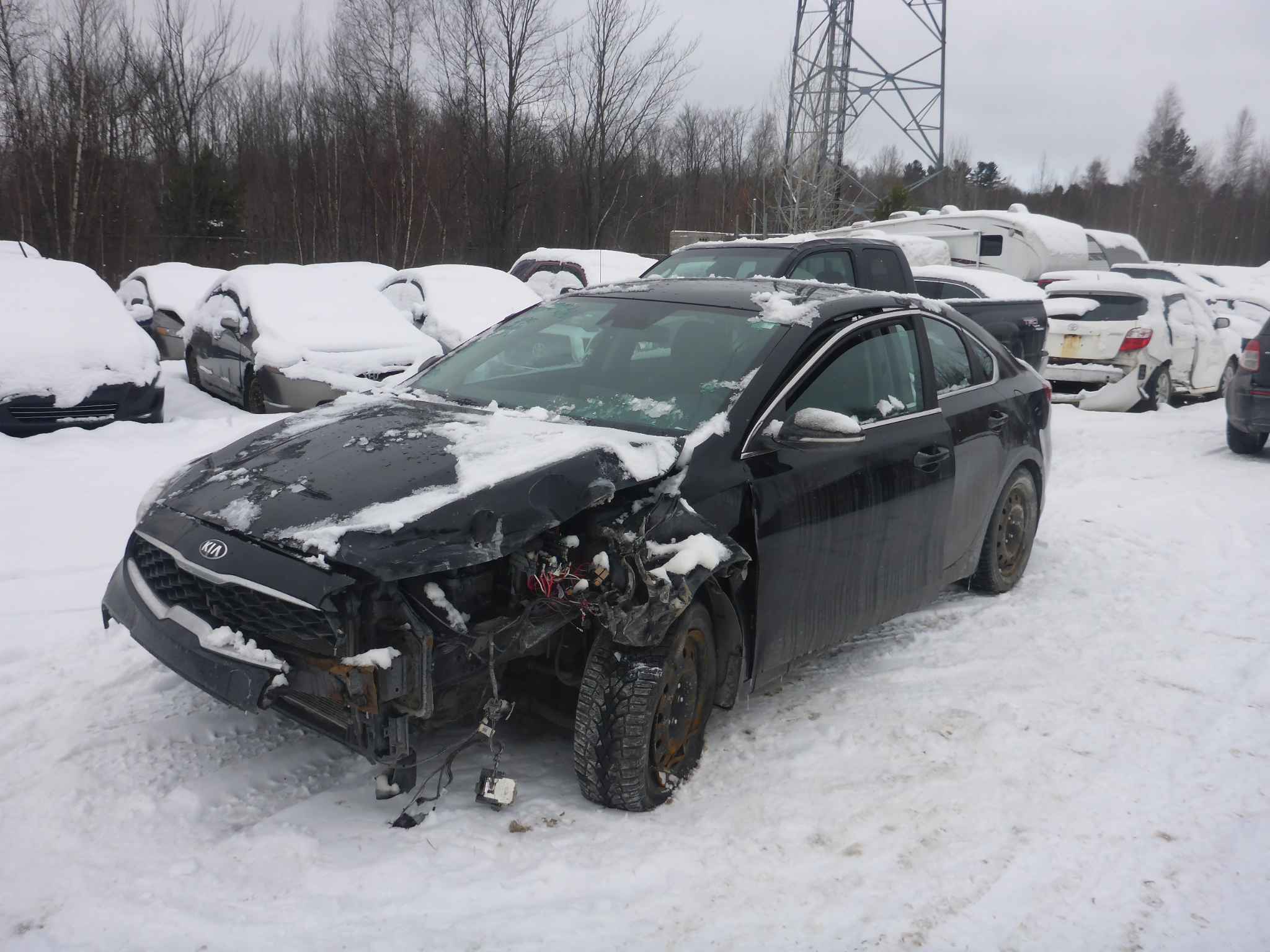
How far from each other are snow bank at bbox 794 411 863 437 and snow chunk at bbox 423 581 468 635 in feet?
4.93

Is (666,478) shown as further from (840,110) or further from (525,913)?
(840,110)

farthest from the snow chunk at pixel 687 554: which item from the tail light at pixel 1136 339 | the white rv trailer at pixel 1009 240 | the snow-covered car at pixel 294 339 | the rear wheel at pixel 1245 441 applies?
the white rv trailer at pixel 1009 240

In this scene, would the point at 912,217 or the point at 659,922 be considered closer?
the point at 659,922

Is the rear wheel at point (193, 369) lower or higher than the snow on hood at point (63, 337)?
lower

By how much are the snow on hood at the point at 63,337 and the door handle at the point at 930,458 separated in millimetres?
6880

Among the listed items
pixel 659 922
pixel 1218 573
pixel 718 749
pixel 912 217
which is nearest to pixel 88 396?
pixel 718 749

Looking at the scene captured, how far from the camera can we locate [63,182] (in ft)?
73.0

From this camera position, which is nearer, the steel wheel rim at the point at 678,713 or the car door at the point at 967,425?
the steel wheel rim at the point at 678,713

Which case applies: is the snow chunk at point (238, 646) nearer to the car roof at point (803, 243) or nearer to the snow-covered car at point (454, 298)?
the car roof at point (803, 243)

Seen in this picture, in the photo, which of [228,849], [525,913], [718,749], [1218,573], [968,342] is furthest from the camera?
[1218,573]

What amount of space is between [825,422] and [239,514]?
210 centimetres

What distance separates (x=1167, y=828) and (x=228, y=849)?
312 cm

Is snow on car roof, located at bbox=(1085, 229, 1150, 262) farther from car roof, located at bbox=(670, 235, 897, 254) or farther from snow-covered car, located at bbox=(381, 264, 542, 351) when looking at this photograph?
snow-covered car, located at bbox=(381, 264, 542, 351)

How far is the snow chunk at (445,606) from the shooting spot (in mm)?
2941
